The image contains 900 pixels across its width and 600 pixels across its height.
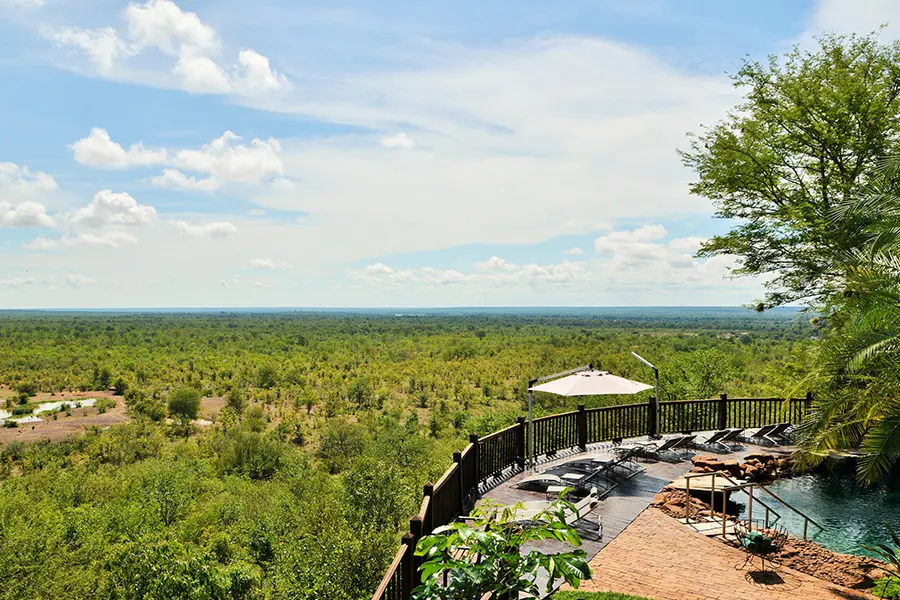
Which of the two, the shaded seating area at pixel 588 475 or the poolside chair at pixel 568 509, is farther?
the shaded seating area at pixel 588 475

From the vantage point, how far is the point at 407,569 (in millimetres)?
5938

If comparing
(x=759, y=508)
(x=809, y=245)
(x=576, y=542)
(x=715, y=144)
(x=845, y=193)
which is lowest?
(x=759, y=508)

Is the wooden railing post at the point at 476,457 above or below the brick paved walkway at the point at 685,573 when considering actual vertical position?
above

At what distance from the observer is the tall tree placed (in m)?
16.7

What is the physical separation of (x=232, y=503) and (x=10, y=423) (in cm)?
3449

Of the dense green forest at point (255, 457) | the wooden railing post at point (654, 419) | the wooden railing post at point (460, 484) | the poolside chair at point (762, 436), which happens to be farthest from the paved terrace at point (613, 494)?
the dense green forest at point (255, 457)

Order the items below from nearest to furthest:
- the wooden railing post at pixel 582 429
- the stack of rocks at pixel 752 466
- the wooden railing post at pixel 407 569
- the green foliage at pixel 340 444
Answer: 1. the wooden railing post at pixel 407 569
2. the stack of rocks at pixel 752 466
3. the wooden railing post at pixel 582 429
4. the green foliage at pixel 340 444

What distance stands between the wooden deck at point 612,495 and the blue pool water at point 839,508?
134 cm

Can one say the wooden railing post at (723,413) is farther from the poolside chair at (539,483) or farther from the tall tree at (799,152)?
the poolside chair at (539,483)

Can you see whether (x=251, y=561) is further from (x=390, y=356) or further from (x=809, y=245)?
(x=390, y=356)

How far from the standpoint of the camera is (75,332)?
12000cm

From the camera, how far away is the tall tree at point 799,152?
1670 cm

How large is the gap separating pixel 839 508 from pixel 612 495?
4.54 m

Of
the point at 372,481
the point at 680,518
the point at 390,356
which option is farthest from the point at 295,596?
the point at 390,356
